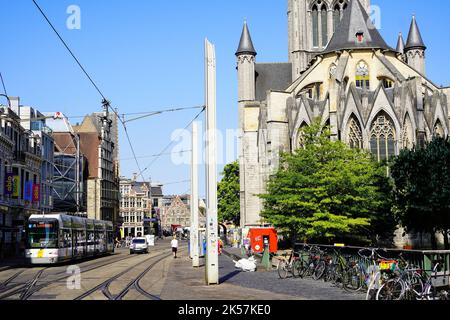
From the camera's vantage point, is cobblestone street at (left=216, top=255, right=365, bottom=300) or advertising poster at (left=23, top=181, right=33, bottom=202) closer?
cobblestone street at (left=216, top=255, right=365, bottom=300)

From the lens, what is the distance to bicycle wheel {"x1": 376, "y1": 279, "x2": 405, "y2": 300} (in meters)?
11.8

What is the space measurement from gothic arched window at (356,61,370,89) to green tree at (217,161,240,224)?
1188 inches

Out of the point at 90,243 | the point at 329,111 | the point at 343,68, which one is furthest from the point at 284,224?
the point at 343,68

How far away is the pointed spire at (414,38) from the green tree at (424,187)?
1547 inches

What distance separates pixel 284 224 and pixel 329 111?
18.8 meters

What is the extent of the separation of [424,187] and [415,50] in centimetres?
4175

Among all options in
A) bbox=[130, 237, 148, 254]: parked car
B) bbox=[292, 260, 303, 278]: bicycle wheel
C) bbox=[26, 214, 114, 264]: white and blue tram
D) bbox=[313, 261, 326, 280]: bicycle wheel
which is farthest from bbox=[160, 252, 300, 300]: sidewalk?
bbox=[130, 237, 148, 254]: parked car

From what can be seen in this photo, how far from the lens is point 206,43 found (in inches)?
722

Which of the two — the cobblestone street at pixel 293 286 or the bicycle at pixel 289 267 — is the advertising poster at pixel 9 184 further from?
the bicycle at pixel 289 267

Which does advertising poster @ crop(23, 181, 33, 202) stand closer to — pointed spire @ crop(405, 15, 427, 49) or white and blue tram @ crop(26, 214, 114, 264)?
white and blue tram @ crop(26, 214, 114, 264)

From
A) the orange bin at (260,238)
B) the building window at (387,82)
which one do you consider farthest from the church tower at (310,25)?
the orange bin at (260,238)

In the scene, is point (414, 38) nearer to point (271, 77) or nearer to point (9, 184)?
point (271, 77)

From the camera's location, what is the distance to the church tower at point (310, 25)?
7219 cm

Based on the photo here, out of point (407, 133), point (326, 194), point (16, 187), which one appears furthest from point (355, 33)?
point (16, 187)
